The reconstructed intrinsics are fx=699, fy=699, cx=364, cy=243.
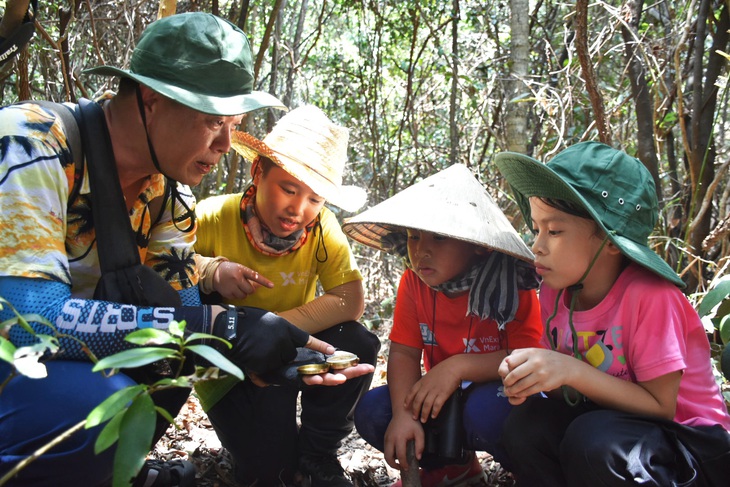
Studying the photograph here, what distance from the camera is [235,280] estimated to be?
251 centimetres

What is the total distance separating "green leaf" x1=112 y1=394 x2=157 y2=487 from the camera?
3.70ft

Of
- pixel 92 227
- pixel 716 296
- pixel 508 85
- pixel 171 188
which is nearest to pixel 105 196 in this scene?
pixel 92 227

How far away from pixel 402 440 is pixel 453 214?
0.75 meters

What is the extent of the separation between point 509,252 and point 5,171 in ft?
4.70

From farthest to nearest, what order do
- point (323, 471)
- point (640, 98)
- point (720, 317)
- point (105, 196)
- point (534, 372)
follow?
point (640, 98) < point (720, 317) < point (323, 471) < point (105, 196) < point (534, 372)

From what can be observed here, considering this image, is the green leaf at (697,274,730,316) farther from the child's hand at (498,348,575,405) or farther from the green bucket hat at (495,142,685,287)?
the child's hand at (498,348,575,405)

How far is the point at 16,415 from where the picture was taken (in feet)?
5.61

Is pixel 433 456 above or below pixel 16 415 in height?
below

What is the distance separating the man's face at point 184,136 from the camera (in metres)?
2.00

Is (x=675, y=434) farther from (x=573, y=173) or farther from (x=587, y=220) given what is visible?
(x=573, y=173)

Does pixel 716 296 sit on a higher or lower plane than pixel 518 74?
lower

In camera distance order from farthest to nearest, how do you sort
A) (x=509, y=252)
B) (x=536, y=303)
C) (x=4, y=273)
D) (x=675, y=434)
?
(x=536, y=303)
(x=509, y=252)
(x=675, y=434)
(x=4, y=273)

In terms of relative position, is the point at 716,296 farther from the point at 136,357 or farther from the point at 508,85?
the point at 508,85

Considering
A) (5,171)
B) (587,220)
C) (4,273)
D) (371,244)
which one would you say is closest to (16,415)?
(4,273)
